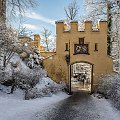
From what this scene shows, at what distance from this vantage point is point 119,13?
24.2 m

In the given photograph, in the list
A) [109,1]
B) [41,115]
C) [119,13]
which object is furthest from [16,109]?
[109,1]

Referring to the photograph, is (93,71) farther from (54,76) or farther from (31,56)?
(31,56)

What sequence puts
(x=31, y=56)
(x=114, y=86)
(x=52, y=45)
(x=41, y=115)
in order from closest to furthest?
(x=41, y=115), (x=114, y=86), (x=31, y=56), (x=52, y=45)

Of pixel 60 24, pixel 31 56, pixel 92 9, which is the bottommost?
pixel 31 56

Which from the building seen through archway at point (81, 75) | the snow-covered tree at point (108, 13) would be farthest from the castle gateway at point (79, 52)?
the building seen through archway at point (81, 75)

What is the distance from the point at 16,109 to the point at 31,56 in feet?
40.3

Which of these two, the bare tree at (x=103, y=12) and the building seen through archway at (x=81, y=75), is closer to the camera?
the bare tree at (x=103, y=12)

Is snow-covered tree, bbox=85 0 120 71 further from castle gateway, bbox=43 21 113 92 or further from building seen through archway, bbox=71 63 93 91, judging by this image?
building seen through archway, bbox=71 63 93 91

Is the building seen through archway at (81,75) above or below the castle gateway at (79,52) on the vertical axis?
below

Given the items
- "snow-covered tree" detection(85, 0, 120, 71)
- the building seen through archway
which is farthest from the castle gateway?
the building seen through archway

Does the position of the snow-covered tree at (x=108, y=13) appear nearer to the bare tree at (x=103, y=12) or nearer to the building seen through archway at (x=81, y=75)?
the bare tree at (x=103, y=12)

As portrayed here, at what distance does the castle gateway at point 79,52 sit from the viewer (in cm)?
2444

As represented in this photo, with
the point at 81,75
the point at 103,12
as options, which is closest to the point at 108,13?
the point at 103,12

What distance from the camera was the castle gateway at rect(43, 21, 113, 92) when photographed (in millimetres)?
24438
